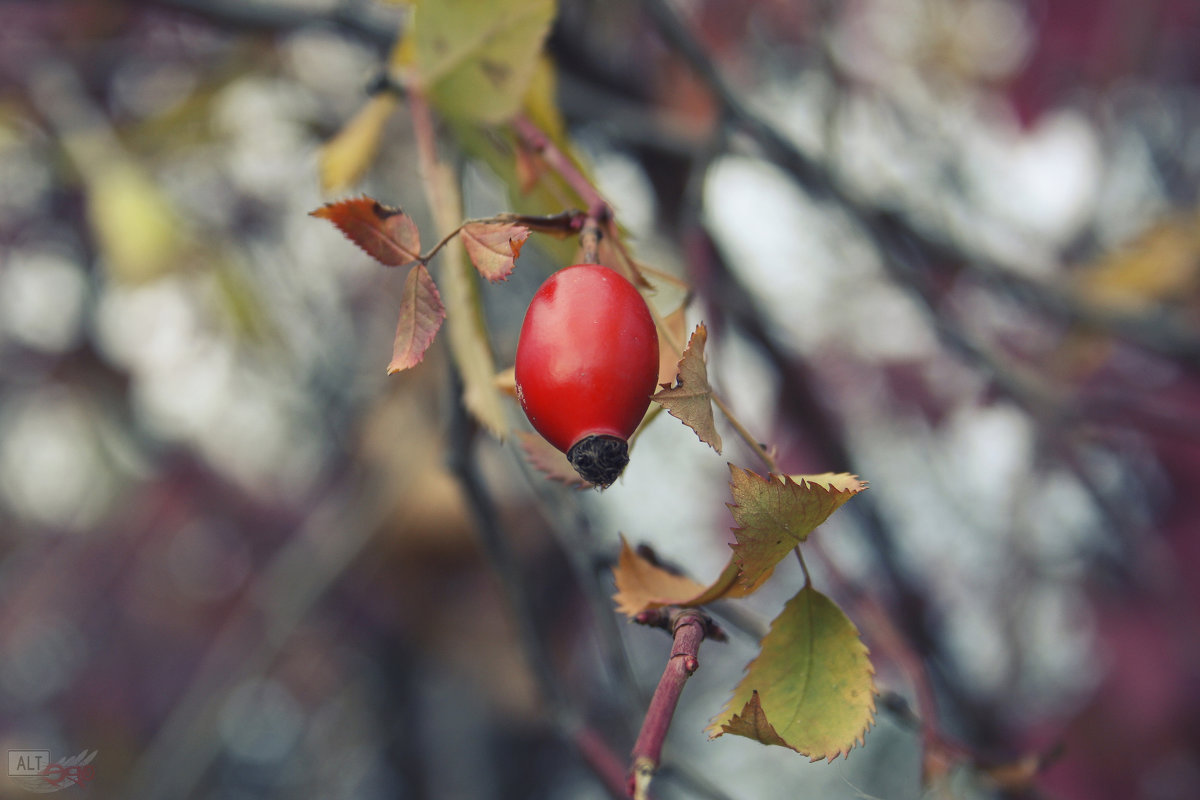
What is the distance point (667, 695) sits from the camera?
27 cm

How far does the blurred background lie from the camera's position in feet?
3.41

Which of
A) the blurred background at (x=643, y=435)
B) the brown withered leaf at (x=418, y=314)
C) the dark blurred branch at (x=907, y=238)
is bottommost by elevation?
the blurred background at (x=643, y=435)

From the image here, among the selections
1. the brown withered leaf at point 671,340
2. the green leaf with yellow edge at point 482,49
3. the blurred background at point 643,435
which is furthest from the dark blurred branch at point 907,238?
the brown withered leaf at point 671,340

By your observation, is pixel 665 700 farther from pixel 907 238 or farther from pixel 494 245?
pixel 907 238

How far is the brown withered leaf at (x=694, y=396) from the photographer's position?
11.7 inches

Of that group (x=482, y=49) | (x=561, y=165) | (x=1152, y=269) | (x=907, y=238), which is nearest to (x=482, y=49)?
(x=482, y=49)

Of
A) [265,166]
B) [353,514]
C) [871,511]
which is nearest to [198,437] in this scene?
[265,166]

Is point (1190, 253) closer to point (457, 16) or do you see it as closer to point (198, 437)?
point (457, 16)

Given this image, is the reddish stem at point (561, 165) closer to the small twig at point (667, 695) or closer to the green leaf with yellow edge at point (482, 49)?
the green leaf with yellow edge at point (482, 49)

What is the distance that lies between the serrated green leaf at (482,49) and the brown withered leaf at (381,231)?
188mm

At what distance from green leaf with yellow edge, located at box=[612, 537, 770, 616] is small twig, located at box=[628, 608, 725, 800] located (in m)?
0.01

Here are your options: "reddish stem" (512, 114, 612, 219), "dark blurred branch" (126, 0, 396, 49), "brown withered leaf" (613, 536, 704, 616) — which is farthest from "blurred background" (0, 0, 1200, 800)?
"brown withered leaf" (613, 536, 704, 616)

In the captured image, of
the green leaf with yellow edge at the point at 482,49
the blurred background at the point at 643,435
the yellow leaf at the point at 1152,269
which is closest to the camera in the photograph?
the green leaf with yellow edge at the point at 482,49

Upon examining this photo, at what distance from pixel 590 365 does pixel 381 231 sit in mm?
117
